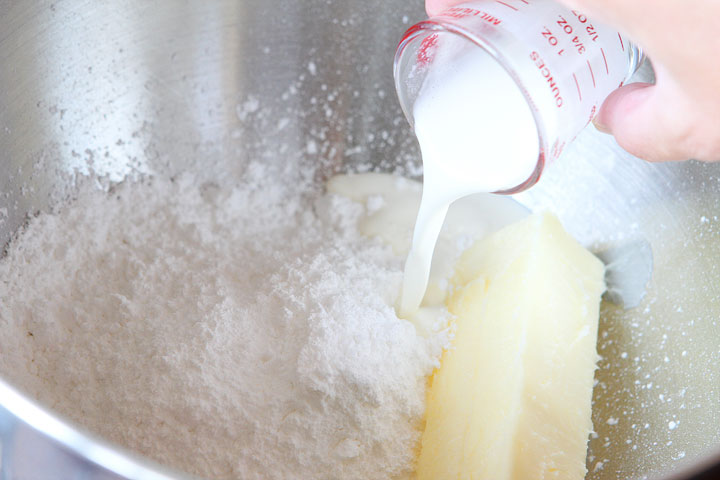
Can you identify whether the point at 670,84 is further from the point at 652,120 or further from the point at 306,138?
the point at 306,138

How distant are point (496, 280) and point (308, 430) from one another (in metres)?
0.36

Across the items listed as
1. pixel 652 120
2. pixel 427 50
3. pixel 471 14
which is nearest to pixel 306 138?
pixel 427 50

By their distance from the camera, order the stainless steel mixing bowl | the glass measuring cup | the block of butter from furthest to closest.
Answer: the stainless steel mixing bowl < the block of butter < the glass measuring cup

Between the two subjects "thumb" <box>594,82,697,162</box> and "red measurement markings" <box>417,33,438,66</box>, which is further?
"red measurement markings" <box>417,33,438,66</box>

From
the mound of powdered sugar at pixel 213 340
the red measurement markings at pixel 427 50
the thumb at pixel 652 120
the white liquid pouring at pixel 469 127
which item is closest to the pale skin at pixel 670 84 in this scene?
the thumb at pixel 652 120

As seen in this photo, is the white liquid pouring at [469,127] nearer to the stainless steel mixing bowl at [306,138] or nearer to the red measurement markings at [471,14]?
the red measurement markings at [471,14]

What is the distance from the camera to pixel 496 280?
3.41ft

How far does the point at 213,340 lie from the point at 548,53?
587 millimetres

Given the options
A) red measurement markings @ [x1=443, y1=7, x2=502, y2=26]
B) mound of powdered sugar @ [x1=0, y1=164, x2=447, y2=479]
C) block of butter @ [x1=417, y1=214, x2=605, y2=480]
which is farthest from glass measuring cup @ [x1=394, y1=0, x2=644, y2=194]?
mound of powdered sugar @ [x1=0, y1=164, x2=447, y2=479]

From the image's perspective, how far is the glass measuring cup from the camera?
734 mm

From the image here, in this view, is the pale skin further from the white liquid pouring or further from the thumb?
the white liquid pouring

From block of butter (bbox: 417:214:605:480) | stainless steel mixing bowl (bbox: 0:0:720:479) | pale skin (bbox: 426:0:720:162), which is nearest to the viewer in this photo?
pale skin (bbox: 426:0:720:162)

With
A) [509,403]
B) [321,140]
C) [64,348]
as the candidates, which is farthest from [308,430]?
[321,140]

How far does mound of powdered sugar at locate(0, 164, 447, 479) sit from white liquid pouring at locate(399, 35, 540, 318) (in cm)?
22
